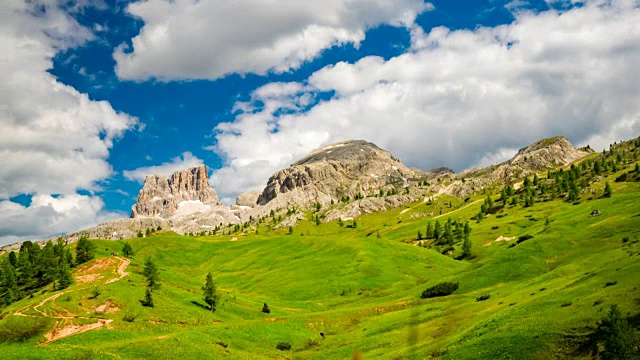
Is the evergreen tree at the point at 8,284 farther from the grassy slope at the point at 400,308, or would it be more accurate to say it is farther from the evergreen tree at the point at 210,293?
the evergreen tree at the point at 210,293

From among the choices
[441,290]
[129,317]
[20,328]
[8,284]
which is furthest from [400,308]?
[8,284]

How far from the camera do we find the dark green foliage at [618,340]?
30767 millimetres

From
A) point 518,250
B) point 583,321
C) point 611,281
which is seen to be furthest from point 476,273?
point 583,321

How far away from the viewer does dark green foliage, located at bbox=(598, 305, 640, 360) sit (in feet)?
101

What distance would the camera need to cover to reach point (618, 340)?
3111 cm

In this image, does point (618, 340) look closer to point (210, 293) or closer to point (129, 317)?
point (129, 317)

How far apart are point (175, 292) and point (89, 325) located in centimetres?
2775

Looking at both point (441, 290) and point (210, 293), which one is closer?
point (210, 293)

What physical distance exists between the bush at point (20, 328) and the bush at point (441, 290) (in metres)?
80.3

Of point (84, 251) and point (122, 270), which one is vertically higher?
point (84, 251)

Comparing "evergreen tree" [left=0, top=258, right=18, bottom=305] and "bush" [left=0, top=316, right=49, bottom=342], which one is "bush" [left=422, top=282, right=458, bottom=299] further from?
"evergreen tree" [left=0, top=258, right=18, bottom=305]

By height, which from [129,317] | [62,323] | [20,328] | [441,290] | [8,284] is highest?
[8,284]

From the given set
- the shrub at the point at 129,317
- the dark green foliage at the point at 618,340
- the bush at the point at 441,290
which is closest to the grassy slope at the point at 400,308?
the shrub at the point at 129,317

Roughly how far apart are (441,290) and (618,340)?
69.7 metres
